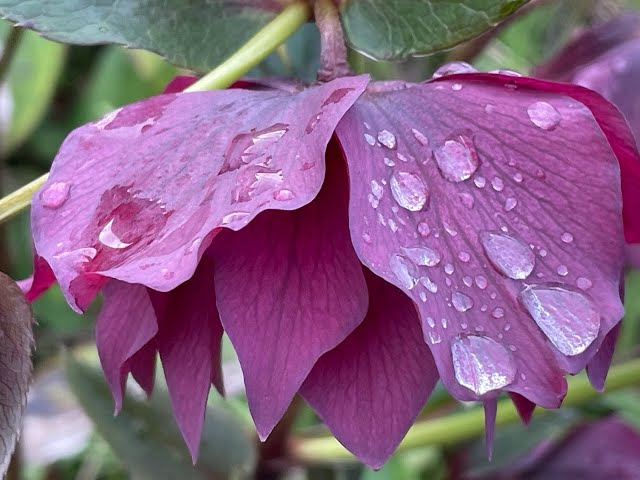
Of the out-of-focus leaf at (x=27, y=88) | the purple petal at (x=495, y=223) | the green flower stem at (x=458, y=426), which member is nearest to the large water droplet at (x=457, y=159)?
the purple petal at (x=495, y=223)

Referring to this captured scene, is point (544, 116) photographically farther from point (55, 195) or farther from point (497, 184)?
point (55, 195)

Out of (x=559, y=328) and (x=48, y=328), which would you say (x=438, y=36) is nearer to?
(x=559, y=328)

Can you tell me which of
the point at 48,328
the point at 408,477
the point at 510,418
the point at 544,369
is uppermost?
the point at 544,369

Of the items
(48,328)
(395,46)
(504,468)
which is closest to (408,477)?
(504,468)

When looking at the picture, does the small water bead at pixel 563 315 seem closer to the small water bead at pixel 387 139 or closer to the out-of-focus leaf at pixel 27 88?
the small water bead at pixel 387 139

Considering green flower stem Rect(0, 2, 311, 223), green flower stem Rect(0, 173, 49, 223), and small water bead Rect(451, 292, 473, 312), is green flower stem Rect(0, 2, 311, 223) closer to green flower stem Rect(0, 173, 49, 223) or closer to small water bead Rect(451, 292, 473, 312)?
green flower stem Rect(0, 173, 49, 223)

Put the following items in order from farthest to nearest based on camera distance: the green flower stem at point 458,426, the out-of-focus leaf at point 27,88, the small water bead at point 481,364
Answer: the out-of-focus leaf at point 27,88, the green flower stem at point 458,426, the small water bead at point 481,364

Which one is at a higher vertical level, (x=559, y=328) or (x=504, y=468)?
(x=559, y=328)

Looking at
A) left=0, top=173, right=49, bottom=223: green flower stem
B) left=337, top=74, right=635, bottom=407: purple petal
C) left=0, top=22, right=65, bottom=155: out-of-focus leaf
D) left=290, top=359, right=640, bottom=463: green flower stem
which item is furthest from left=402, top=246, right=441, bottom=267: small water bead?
left=0, top=22, right=65, bottom=155: out-of-focus leaf
